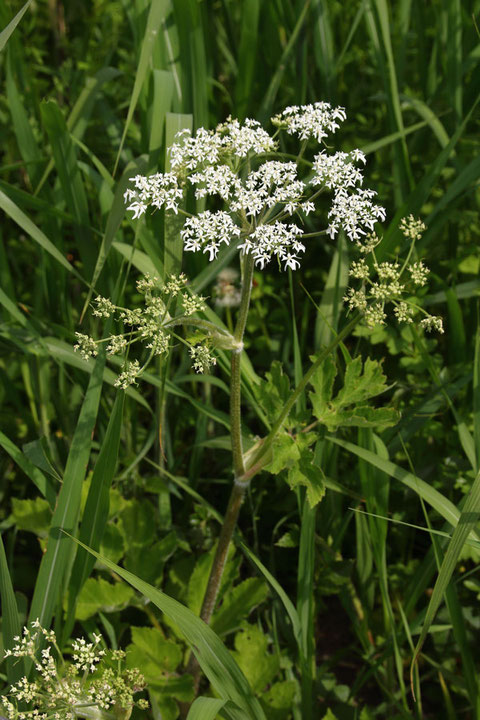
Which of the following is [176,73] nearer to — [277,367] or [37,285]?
[37,285]

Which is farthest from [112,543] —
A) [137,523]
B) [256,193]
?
[256,193]

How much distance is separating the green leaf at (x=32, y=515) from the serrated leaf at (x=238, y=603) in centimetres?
84

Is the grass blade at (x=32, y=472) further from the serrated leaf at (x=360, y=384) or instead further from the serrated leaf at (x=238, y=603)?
the serrated leaf at (x=360, y=384)

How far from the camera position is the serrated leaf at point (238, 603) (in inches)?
109

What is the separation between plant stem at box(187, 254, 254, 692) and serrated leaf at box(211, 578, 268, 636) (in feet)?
0.65

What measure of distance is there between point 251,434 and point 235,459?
0.51 meters

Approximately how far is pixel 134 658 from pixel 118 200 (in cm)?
171

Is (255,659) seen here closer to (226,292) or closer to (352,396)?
(352,396)

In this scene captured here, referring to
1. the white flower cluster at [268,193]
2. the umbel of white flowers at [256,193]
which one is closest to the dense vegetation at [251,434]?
the umbel of white flowers at [256,193]

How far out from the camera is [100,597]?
8.70ft

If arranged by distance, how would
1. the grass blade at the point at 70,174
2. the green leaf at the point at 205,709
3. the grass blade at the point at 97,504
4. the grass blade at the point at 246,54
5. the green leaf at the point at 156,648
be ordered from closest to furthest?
the green leaf at the point at 205,709, the grass blade at the point at 97,504, the green leaf at the point at 156,648, the grass blade at the point at 70,174, the grass blade at the point at 246,54

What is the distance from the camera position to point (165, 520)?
3.14 metres

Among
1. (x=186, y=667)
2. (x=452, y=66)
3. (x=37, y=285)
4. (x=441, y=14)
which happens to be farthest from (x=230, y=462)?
(x=441, y=14)

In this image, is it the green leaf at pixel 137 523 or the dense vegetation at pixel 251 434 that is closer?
the dense vegetation at pixel 251 434
